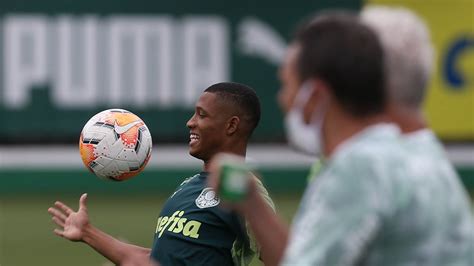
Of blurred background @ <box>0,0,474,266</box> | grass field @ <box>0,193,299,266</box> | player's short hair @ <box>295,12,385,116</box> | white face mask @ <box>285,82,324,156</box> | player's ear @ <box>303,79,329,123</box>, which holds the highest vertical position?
player's short hair @ <box>295,12,385,116</box>

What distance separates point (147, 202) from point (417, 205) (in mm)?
14346

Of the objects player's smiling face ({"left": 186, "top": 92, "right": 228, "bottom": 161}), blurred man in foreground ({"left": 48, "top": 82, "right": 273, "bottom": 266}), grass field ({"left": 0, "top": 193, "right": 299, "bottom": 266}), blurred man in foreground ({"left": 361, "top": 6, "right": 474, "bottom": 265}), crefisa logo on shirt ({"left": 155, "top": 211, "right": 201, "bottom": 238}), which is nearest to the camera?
blurred man in foreground ({"left": 361, "top": 6, "right": 474, "bottom": 265})

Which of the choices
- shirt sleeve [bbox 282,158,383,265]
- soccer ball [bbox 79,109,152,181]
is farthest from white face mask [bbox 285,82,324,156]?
soccer ball [bbox 79,109,152,181]

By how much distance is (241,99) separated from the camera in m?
5.75

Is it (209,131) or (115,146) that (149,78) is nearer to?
(115,146)

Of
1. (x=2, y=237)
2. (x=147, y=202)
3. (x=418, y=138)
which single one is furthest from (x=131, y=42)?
(x=418, y=138)

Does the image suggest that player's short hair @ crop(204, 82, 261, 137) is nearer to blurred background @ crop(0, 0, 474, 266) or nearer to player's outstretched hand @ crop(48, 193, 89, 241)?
player's outstretched hand @ crop(48, 193, 89, 241)

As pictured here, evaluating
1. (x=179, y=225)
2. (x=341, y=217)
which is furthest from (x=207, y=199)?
(x=341, y=217)

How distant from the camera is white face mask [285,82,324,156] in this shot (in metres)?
3.05

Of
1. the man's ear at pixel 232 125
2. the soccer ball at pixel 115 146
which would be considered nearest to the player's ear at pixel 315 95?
the man's ear at pixel 232 125

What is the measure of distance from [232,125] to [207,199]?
40cm

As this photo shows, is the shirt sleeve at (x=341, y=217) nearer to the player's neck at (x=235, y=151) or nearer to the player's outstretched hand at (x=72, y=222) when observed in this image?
the player's outstretched hand at (x=72, y=222)

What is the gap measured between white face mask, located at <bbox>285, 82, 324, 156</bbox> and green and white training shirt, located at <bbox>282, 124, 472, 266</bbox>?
0.35ft

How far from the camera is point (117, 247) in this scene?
492cm
